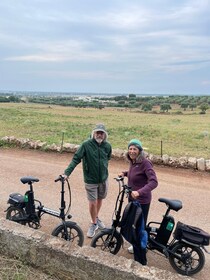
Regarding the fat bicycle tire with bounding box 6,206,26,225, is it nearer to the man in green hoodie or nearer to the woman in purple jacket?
the man in green hoodie

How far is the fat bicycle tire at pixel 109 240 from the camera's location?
500 cm

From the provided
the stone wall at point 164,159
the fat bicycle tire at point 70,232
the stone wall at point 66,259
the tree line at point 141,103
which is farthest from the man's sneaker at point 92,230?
the tree line at point 141,103

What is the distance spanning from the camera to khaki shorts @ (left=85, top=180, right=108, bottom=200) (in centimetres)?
571

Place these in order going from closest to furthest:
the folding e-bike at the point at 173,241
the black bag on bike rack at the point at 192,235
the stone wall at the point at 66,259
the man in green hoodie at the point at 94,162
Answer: the stone wall at the point at 66,259 → the black bag on bike rack at the point at 192,235 → the folding e-bike at the point at 173,241 → the man in green hoodie at the point at 94,162

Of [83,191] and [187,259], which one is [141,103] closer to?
[83,191]

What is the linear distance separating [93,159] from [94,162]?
0.06m

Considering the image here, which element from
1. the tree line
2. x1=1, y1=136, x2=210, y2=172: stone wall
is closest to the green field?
x1=1, y1=136, x2=210, y2=172: stone wall

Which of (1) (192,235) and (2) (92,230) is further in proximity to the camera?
(2) (92,230)

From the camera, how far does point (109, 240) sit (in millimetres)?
5031

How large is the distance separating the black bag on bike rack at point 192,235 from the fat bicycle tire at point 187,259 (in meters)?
0.16

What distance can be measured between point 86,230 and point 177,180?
406 cm

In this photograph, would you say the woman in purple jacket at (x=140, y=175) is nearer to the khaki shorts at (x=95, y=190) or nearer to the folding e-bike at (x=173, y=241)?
the folding e-bike at (x=173, y=241)

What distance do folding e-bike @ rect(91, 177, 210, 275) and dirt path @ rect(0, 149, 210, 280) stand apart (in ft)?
0.65


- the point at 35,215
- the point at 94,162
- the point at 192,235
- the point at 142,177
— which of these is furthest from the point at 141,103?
the point at 192,235
